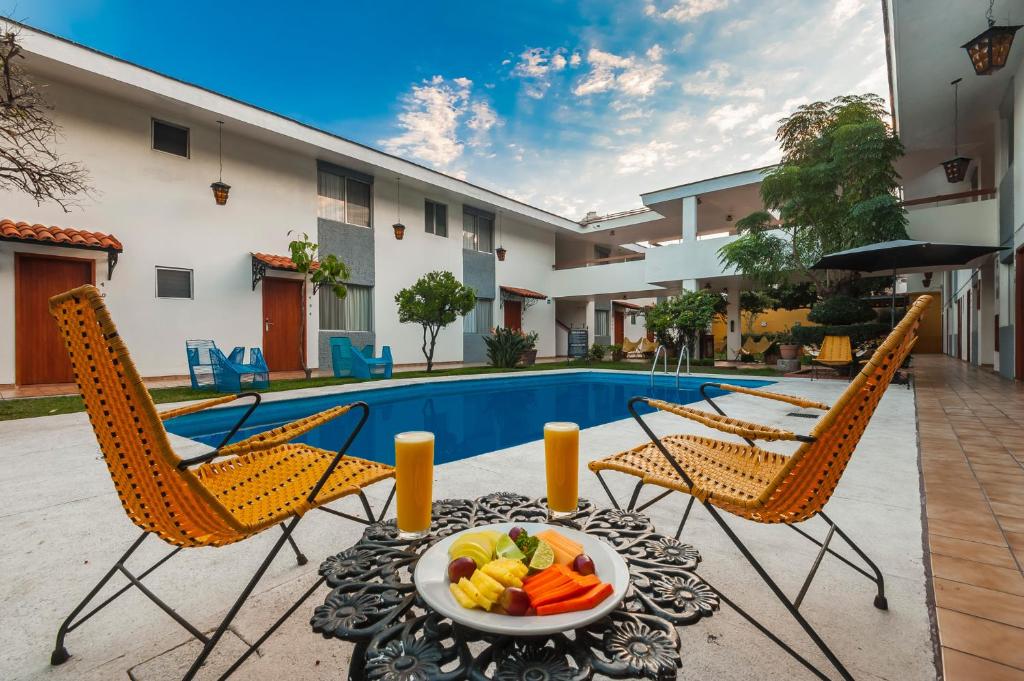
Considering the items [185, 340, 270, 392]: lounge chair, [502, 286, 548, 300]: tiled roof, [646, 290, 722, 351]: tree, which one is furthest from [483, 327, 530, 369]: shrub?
[185, 340, 270, 392]: lounge chair

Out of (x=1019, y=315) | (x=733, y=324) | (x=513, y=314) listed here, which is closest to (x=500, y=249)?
(x=513, y=314)

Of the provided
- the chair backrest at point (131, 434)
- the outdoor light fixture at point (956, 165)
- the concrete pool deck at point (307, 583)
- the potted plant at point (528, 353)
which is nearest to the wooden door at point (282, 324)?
the potted plant at point (528, 353)

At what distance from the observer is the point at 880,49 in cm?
757

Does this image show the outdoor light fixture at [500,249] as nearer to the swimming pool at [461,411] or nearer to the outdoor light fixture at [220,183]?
the swimming pool at [461,411]

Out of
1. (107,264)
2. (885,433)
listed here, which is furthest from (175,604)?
(107,264)

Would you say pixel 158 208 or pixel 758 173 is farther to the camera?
pixel 758 173

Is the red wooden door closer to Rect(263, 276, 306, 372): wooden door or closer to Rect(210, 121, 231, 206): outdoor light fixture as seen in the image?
Rect(263, 276, 306, 372): wooden door

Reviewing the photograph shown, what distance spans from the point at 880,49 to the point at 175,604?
10.9m

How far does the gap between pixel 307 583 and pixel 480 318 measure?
42.7 ft

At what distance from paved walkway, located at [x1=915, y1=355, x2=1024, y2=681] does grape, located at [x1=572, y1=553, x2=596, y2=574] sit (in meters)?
1.02

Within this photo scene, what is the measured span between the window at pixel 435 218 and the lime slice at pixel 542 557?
504 inches

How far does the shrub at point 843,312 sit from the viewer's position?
8.26 meters

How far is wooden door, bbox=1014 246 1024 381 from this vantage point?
676 cm

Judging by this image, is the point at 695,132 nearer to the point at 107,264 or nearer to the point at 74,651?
the point at 107,264
